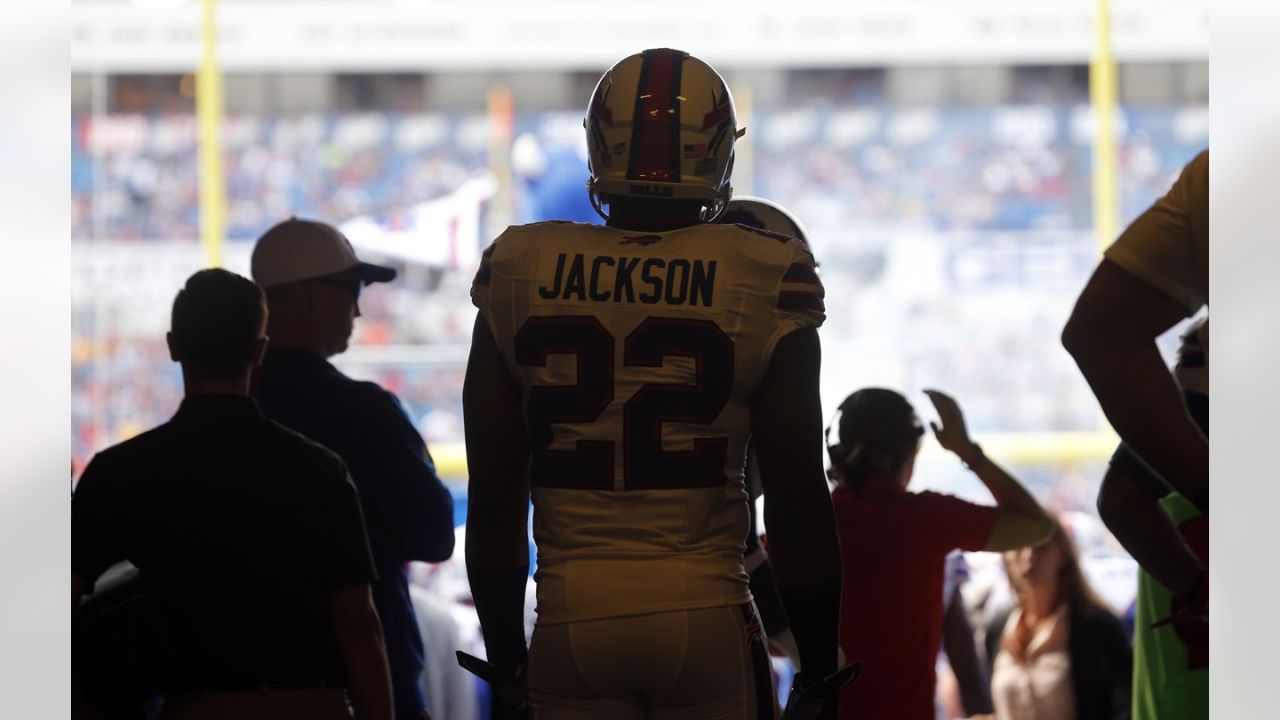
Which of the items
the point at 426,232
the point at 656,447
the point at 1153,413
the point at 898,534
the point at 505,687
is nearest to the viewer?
the point at 1153,413

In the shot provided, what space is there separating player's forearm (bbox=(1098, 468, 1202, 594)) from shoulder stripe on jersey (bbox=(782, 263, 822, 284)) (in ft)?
1.86

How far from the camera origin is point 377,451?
2484 millimetres

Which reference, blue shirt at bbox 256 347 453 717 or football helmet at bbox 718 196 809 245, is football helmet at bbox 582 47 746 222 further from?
blue shirt at bbox 256 347 453 717

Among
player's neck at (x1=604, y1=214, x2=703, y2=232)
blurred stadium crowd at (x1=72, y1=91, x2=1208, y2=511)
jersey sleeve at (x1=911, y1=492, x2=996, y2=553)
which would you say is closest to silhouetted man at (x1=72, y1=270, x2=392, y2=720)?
player's neck at (x1=604, y1=214, x2=703, y2=232)

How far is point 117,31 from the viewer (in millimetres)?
9367

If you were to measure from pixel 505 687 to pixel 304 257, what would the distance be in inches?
48.0

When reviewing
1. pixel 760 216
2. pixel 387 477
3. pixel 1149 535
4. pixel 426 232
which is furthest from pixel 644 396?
pixel 426 232

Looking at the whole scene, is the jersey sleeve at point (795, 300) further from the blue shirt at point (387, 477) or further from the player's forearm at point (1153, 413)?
the blue shirt at point (387, 477)

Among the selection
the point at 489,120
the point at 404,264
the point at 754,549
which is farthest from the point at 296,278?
the point at 489,120

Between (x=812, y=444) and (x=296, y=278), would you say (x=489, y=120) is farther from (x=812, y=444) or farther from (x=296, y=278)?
(x=812, y=444)

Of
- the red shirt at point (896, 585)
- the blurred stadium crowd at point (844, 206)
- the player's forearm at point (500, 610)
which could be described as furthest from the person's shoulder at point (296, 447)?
the blurred stadium crowd at point (844, 206)

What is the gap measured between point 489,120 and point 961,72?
123 inches

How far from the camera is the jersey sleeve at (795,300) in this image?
1.64 m

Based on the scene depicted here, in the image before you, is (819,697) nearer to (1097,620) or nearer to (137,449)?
(137,449)
